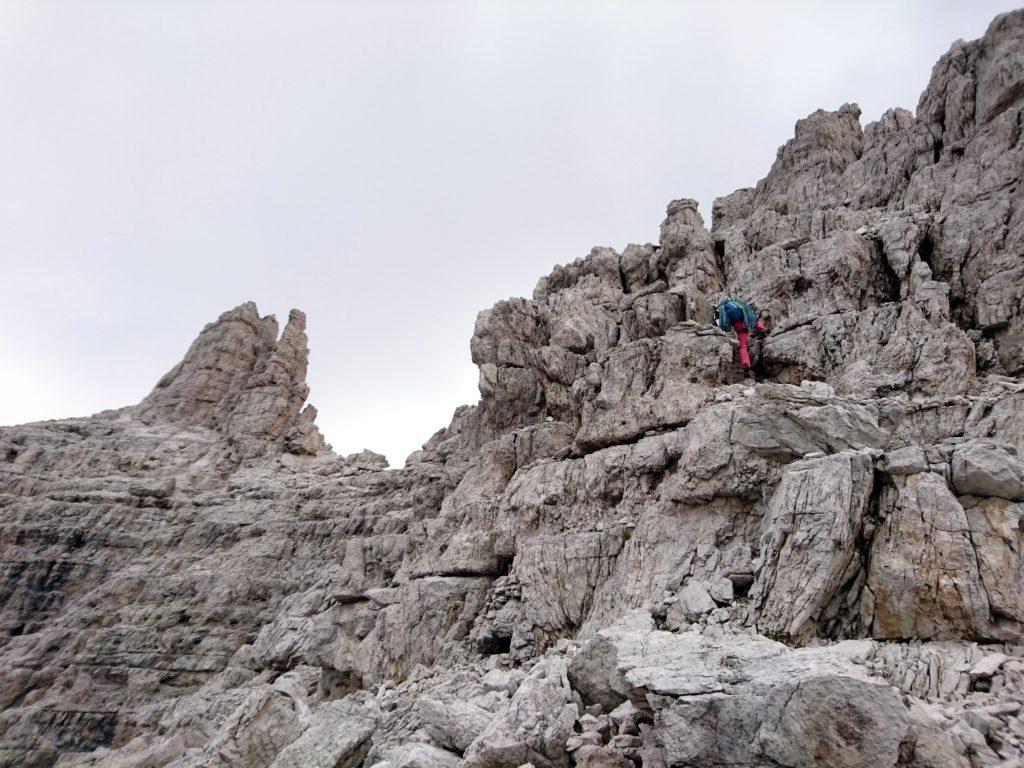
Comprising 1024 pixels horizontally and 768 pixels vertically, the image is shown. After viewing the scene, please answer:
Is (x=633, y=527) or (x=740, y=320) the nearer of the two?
(x=633, y=527)

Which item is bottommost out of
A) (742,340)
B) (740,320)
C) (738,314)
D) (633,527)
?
(633,527)

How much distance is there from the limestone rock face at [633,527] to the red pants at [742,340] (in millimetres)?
917

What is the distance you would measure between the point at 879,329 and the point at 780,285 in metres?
6.54

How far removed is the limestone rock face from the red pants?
917 mm

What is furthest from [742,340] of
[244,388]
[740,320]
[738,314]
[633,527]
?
[244,388]

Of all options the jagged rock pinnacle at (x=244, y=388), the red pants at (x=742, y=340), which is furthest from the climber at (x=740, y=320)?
the jagged rock pinnacle at (x=244, y=388)

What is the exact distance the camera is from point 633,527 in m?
22.2

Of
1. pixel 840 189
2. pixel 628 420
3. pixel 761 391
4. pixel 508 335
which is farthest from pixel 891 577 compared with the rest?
pixel 840 189

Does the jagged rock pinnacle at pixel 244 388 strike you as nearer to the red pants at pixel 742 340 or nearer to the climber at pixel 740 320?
the climber at pixel 740 320

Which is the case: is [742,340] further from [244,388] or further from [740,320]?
[244,388]

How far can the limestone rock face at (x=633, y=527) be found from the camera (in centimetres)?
1205

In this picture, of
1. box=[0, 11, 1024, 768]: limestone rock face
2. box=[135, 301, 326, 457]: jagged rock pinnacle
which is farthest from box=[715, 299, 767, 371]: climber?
box=[135, 301, 326, 457]: jagged rock pinnacle

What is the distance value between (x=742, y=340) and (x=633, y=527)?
12.3 m

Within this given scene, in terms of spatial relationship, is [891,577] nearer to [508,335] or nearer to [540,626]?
[540,626]
